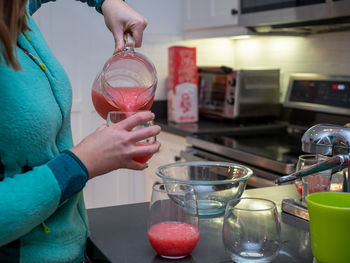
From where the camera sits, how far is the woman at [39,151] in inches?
31.2

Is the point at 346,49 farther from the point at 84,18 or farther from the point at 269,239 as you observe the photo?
the point at 269,239

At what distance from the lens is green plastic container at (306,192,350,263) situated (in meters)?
0.87

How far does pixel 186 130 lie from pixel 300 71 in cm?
77

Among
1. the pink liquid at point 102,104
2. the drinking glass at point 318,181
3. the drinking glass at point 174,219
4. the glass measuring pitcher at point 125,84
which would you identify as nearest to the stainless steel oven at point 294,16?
the drinking glass at point 318,181

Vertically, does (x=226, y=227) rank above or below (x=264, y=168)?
above

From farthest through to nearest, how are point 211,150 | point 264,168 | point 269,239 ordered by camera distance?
point 211,150
point 264,168
point 269,239

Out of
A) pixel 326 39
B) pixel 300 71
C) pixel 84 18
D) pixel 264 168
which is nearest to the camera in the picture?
pixel 264 168

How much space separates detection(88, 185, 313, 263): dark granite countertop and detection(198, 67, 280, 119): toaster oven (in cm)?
166

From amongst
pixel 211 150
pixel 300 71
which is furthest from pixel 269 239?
pixel 300 71

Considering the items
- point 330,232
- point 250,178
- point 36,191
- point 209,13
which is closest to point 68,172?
point 36,191

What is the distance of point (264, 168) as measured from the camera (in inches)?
85.4

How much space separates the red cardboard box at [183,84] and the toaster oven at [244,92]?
0.41ft

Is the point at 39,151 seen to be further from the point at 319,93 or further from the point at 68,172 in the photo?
the point at 319,93

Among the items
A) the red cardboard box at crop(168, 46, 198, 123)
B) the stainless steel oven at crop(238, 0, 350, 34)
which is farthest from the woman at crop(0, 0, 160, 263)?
the red cardboard box at crop(168, 46, 198, 123)
